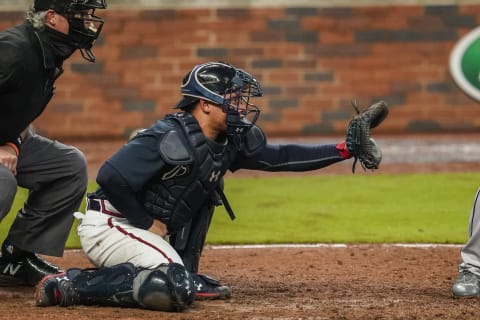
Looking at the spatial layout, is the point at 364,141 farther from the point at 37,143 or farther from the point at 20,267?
the point at 20,267

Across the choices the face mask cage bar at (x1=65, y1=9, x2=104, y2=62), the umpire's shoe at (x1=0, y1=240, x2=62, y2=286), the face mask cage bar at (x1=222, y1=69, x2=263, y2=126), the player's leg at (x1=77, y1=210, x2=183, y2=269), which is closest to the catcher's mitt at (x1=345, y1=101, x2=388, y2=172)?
the face mask cage bar at (x1=222, y1=69, x2=263, y2=126)

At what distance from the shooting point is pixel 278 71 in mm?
15117

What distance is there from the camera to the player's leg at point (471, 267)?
6070 mm

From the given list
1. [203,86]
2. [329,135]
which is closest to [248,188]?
[329,135]

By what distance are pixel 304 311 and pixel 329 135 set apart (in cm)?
951

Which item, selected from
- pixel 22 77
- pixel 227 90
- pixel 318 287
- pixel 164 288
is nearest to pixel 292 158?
pixel 227 90

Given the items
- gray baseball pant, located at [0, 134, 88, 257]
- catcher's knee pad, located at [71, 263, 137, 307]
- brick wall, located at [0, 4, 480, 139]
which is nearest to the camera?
catcher's knee pad, located at [71, 263, 137, 307]

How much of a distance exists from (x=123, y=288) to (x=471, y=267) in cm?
189

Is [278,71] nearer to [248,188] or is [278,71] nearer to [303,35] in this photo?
[303,35]

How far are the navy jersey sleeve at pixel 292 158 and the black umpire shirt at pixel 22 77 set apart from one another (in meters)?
1.14

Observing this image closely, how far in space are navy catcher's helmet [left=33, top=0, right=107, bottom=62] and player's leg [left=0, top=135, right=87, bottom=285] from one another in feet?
2.40

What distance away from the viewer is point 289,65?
15.1 meters

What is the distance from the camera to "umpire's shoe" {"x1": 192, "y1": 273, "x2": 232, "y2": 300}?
6.08 metres

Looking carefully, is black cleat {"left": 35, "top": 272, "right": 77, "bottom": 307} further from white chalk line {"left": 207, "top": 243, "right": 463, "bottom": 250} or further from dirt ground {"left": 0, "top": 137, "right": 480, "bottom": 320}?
white chalk line {"left": 207, "top": 243, "right": 463, "bottom": 250}
